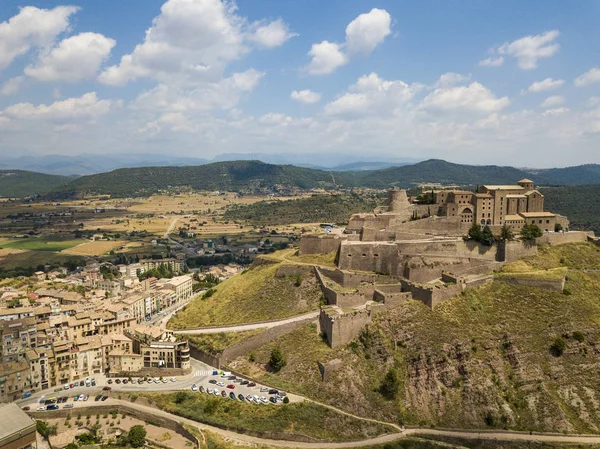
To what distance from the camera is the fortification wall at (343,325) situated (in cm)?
4694

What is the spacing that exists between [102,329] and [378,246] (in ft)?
119

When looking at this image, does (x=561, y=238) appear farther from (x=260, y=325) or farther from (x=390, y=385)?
(x=260, y=325)

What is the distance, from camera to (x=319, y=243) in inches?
2494

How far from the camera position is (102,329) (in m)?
60.9

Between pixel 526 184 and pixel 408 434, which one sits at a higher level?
pixel 526 184

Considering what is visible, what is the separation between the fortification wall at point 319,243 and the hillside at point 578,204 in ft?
297

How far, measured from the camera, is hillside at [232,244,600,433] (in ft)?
141

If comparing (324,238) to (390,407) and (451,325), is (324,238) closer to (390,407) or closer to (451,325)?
(451,325)

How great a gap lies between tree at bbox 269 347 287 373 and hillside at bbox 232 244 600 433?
0.51 meters

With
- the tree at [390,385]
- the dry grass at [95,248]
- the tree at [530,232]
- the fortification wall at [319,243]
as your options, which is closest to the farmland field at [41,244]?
the dry grass at [95,248]

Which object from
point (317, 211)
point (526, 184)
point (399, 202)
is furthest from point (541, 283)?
point (317, 211)

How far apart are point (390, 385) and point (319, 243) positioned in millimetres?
23710

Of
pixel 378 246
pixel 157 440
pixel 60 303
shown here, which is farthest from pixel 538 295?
pixel 60 303

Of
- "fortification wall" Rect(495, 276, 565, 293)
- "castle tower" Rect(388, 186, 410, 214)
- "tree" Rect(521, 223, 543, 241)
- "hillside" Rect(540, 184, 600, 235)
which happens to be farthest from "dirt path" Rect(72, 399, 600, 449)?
"hillside" Rect(540, 184, 600, 235)
